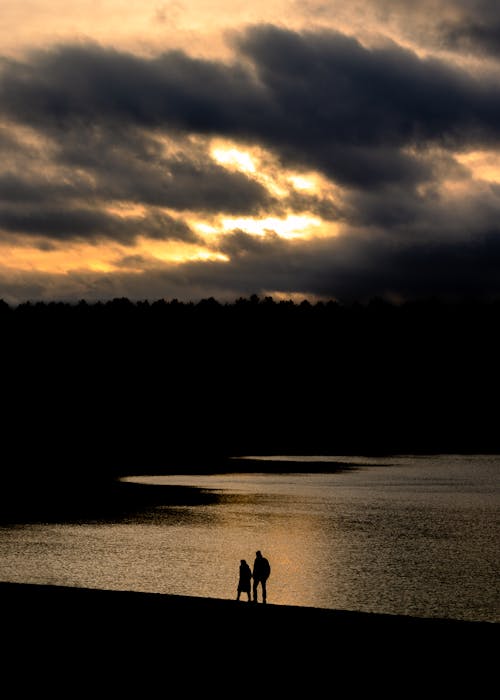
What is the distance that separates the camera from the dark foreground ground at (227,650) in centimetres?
1947

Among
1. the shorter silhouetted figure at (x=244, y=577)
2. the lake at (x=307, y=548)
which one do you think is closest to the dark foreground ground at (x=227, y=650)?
the shorter silhouetted figure at (x=244, y=577)

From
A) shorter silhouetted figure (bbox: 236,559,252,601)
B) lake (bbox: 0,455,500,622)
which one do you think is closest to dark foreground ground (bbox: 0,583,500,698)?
shorter silhouetted figure (bbox: 236,559,252,601)

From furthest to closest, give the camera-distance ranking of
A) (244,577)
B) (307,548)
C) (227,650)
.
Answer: (307,548) → (244,577) → (227,650)

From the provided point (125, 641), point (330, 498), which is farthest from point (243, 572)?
point (330, 498)

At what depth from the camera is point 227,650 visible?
74.1 feet

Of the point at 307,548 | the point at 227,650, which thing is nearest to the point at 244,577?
the point at 227,650

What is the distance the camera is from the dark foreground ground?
19.5 m

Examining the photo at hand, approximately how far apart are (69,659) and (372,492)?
79.4m

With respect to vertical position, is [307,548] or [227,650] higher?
[227,650]

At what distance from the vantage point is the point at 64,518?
77.1 m

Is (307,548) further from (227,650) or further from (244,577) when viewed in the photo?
(227,650)

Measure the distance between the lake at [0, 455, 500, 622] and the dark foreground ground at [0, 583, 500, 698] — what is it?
16.7 metres

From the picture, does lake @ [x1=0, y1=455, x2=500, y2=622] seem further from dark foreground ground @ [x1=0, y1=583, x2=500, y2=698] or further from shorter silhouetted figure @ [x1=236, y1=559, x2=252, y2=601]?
dark foreground ground @ [x1=0, y1=583, x2=500, y2=698]

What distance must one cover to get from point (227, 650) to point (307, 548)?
38.9 m
